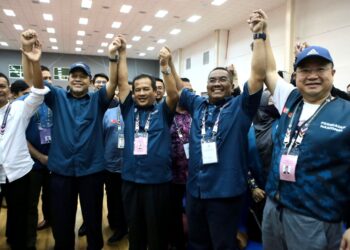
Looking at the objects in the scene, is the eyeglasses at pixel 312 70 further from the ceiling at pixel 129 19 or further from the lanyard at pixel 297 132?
the ceiling at pixel 129 19

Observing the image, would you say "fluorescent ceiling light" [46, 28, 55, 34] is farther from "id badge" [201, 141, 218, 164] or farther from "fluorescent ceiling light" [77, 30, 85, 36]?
"id badge" [201, 141, 218, 164]

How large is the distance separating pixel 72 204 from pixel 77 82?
0.96 meters

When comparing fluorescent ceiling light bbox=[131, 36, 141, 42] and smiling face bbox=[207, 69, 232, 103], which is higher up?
fluorescent ceiling light bbox=[131, 36, 141, 42]

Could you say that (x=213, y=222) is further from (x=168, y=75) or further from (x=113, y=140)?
(x=113, y=140)

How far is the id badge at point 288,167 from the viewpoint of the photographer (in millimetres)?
1448

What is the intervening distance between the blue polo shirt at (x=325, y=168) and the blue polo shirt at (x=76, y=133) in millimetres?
1475

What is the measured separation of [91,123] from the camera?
228cm

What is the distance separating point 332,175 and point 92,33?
551 inches

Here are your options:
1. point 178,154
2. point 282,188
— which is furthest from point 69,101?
point 282,188

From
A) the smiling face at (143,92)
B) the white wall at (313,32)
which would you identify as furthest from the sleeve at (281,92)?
the white wall at (313,32)

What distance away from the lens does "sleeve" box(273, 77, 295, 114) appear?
1.71 m

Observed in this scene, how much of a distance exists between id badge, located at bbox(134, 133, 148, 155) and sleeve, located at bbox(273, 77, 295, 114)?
3.19 feet

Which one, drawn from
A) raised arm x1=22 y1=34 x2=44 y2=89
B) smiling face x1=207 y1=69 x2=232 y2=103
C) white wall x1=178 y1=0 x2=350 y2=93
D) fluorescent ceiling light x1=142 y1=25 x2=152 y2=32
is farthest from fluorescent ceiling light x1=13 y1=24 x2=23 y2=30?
smiling face x1=207 y1=69 x2=232 y2=103

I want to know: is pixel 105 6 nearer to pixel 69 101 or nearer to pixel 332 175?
pixel 69 101
